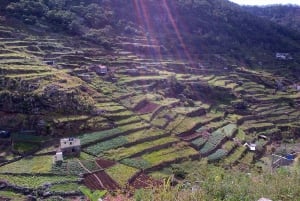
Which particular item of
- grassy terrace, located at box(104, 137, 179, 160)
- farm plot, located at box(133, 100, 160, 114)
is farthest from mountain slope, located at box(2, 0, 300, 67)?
grassy terrace, located at box(104, 137, 179, 160)

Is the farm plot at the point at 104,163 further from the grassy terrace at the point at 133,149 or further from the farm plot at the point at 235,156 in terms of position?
the farm plot at the point at 235,156

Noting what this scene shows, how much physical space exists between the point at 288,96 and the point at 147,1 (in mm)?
32562

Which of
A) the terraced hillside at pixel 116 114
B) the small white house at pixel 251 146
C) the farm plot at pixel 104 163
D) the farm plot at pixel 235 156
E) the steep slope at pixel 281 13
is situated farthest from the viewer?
the steep slope at pixel 281 13

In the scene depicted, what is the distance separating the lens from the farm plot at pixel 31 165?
2852cm

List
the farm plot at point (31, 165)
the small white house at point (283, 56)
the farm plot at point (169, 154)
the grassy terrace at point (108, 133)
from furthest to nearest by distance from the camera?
the small white house at point (283, 56) < the grassy terrace at point (108, 133) < the farm plot at point (169, 154) < the farm plot at point (31, 165)

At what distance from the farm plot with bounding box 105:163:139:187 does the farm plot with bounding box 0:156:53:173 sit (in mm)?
4272

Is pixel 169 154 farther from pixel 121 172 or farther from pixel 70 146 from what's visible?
pixel 70 146

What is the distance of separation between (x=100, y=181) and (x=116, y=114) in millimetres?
10279

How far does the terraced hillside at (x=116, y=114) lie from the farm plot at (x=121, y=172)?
74 mm

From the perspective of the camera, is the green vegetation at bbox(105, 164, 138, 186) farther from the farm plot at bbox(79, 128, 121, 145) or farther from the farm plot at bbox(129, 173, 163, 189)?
the farm plot at bbox(79, 128, 121, 145)

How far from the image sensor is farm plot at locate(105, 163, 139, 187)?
29.3m

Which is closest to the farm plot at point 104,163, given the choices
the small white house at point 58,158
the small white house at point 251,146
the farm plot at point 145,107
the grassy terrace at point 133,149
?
the grassy terrace at point 133,149

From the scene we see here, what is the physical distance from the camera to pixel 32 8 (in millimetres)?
58531

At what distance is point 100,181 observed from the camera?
1137 inches
